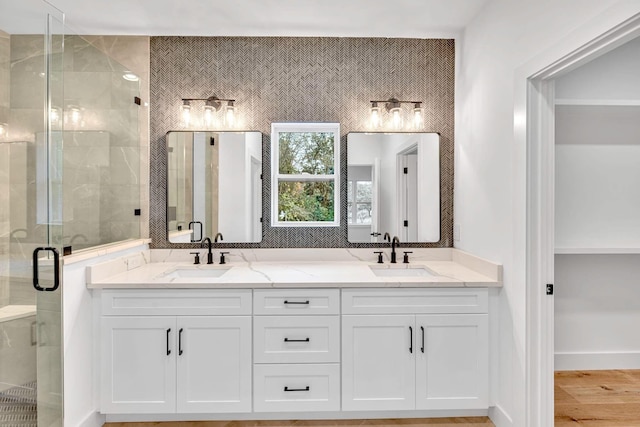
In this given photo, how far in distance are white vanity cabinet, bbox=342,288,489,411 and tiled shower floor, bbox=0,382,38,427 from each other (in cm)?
149

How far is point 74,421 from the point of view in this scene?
6.51ft

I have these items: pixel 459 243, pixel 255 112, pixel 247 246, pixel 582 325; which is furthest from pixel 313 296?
pixel 582 325

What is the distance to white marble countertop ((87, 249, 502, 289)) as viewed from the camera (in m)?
2.13

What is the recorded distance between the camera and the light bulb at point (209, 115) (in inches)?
110

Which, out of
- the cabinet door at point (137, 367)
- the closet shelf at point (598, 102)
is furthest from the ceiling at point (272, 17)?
the cabinet door at point (137, 367)

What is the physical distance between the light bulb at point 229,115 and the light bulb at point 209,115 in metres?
0.10

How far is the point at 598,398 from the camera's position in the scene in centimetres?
247

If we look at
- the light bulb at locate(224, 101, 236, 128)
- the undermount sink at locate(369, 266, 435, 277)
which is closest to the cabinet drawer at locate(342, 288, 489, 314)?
the undermount sink at locate(369, 266, 435, 277)

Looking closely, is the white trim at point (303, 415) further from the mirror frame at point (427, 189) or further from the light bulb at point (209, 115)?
the light bulb at point (209, 115)

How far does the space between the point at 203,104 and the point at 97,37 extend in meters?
0.91

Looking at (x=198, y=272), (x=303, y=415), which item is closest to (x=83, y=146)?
(x=198, y=272)

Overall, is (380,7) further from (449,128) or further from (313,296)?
(313,296)

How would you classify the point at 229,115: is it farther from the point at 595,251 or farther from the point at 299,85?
the point at 595,251

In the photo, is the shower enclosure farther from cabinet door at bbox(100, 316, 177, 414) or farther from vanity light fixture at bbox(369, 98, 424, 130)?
vanity light fixture at bbox(369, 98, 424, 130)
